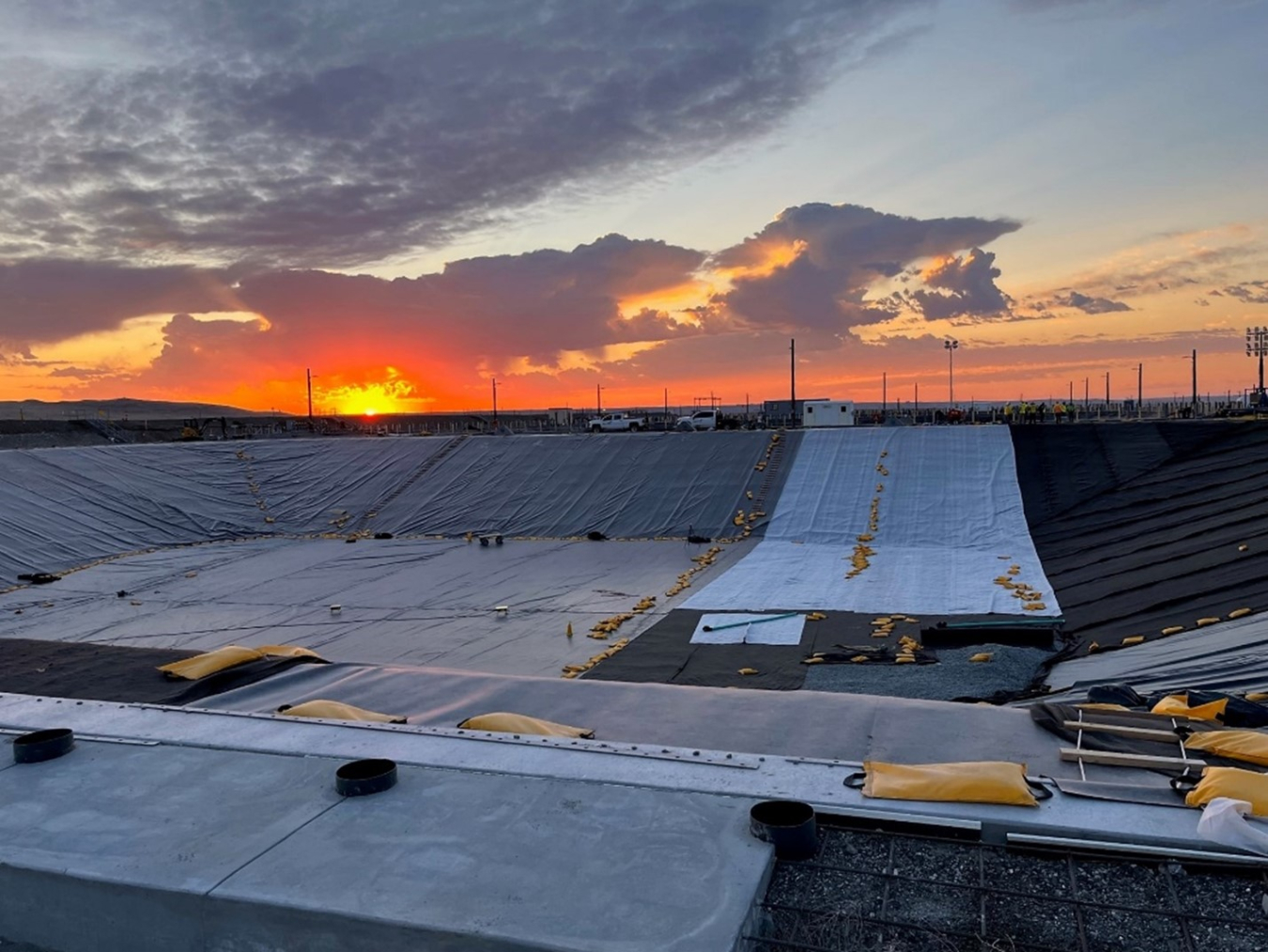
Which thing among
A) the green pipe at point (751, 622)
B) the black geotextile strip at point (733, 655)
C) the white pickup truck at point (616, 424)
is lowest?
the black geotextile strip at point (733, 655)

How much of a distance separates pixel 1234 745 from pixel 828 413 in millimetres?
36687

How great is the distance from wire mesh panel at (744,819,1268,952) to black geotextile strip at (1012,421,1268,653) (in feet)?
30.8

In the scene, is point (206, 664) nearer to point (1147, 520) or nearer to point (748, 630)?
point (748, 630)

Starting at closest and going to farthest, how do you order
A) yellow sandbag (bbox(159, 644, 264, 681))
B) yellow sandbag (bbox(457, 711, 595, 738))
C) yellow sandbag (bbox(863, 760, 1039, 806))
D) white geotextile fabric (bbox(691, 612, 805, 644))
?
yellow sandbag (bbox(863, 760, 1039, 806)) → yellow sandbag (bbox(457, 711, 595, 738)) → yellow sandbag (bbox(159, 644, 264, 681)) → white geotextile fabric (bbox(691, 612, 805, 644))

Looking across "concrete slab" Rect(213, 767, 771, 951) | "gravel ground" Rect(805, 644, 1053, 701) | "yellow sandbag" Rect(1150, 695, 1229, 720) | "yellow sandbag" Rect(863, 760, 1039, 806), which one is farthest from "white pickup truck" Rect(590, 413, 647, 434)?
"concrete slab" Rect(213, 767, 771, 951)

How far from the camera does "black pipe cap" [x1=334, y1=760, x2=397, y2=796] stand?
4.56m

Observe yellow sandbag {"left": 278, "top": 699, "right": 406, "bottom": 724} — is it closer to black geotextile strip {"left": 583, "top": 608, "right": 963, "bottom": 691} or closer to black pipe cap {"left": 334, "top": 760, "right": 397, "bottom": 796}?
black pipe cap {"left": 334, "top": 760, "right": 397, "bottom": 796}

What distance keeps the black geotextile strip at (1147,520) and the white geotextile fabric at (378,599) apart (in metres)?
7.85

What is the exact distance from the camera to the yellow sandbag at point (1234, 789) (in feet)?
13.3

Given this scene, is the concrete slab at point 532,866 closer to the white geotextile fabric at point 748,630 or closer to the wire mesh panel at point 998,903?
the wire mesh panel at point 998,903

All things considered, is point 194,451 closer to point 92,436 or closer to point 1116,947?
point 92,436

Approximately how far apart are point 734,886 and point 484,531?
24.0 metres

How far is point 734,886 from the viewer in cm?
355

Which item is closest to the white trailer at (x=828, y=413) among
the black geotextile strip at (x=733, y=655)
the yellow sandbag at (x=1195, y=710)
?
the black geotextile strip at (x=733, y=655)
